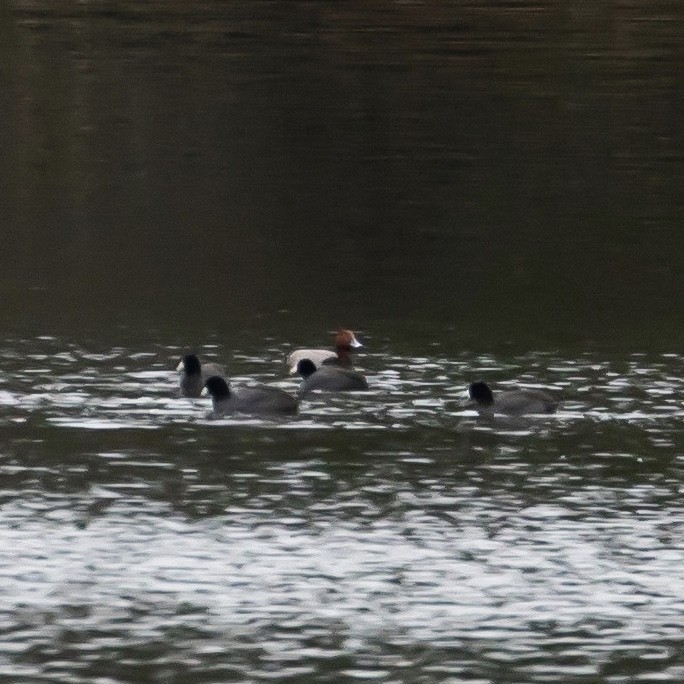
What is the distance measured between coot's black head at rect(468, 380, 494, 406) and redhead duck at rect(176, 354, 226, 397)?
2.90 metres

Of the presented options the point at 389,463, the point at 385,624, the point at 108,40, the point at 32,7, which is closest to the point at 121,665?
the point at 385,624

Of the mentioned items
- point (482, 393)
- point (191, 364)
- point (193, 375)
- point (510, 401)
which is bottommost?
point (510, 401)

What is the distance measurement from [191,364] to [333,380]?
1515mm

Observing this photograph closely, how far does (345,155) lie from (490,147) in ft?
9.28

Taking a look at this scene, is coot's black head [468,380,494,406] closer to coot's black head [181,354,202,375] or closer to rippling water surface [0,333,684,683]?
rippling water surface [0,333,684,683]

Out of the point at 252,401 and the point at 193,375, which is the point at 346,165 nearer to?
the point at 193,375

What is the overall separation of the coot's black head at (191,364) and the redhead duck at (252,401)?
2.08 ft

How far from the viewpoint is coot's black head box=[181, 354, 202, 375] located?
22.9m

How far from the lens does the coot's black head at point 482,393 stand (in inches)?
864

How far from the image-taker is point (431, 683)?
1483 centimetres

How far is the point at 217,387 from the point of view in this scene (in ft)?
72.5

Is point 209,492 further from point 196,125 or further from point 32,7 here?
point 32,7

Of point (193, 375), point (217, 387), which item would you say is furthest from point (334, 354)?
point (217, 387)

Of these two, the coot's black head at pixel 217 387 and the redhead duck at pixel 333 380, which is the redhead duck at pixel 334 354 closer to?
the redhead duck at pixel 333 380
